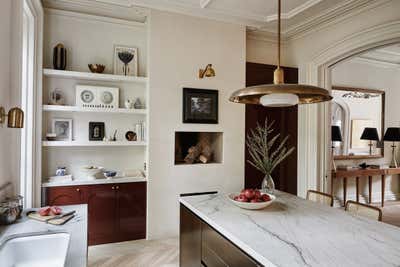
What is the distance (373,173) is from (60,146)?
5.40 m

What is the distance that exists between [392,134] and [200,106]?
4.08 meters

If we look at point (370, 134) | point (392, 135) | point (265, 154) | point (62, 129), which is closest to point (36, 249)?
point (265, 154)

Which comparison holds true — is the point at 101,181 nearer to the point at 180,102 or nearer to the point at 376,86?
the point at 180,102

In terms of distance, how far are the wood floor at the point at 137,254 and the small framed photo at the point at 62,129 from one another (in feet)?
4.57

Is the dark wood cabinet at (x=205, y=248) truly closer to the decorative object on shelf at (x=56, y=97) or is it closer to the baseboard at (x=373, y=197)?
the decorative object on shelf at (x=56, y=97)

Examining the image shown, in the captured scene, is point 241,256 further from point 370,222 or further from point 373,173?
point 373,173

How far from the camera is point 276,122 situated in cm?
401

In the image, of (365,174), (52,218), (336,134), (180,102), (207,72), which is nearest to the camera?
(52,218)

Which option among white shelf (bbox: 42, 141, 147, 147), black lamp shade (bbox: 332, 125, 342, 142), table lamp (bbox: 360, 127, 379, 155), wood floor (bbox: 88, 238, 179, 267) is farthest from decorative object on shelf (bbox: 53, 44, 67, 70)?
table lamp (bbox: 360, 127, 379, 155)

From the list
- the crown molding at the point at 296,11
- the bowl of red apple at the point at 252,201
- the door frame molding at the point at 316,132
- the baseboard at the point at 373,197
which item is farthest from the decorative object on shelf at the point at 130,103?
the baseboard at the point at 373,197

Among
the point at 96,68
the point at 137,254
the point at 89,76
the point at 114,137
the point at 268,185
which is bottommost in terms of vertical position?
the point at 137,254

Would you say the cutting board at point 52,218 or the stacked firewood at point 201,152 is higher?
the stacked firewood at point 201,152

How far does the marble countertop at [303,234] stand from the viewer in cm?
120

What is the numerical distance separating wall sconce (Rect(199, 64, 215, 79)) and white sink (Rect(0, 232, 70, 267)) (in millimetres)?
2366
